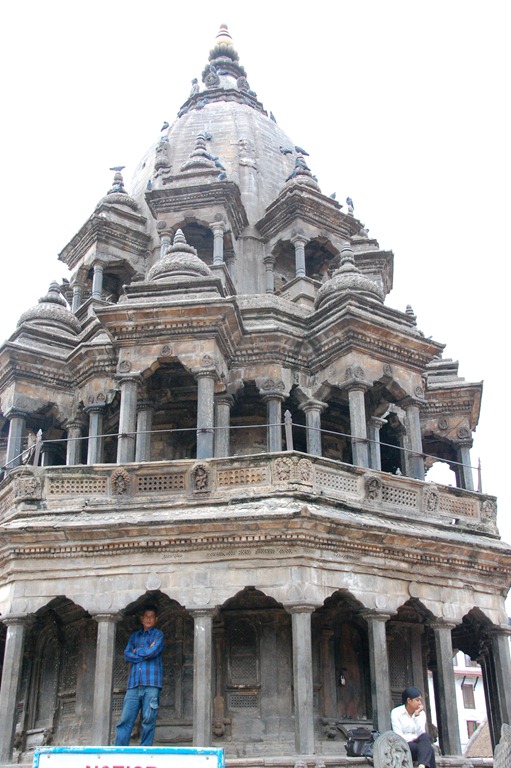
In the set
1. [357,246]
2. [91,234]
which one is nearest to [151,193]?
[91,234]

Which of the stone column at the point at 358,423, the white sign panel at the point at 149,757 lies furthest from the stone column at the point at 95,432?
the white sign panel at the point at 149,757

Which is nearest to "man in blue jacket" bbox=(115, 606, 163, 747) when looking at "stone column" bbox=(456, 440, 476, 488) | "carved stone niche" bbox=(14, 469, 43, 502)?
"carved stone niche" bbox=(14, 469, 43, 502)

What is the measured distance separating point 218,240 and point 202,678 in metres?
13.9

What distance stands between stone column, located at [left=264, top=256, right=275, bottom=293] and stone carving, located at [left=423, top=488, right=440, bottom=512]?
398 inches

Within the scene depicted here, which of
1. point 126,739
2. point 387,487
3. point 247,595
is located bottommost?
point 126,739

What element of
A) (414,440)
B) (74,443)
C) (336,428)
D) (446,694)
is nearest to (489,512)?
(414,440)

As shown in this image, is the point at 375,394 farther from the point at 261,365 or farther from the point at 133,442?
the point at 133,442

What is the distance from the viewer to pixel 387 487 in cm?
1805

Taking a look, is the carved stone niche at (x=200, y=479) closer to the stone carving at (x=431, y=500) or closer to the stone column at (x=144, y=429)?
the stone column at (x=144, y=429)

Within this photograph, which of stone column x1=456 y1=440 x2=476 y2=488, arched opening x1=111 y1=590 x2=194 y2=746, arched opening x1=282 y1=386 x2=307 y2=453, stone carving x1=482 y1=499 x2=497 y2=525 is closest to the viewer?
arched opening x1=111 y1=590 x2=194 y2=746

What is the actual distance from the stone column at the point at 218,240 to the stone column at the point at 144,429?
5.53 metres

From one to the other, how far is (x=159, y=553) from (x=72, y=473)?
260 centimetres

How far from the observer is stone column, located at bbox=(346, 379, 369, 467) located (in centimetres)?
1928

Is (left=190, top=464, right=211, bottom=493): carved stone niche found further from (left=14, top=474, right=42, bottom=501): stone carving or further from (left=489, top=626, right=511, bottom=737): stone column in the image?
(left=489, top=626, right=511, bottom=737): stone column
